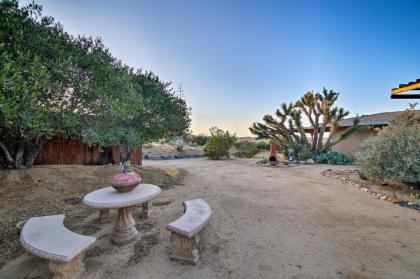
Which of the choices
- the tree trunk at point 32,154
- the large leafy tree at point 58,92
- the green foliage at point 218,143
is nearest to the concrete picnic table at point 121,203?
the large leafy tree at point 58,92

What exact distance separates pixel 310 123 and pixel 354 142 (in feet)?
12.2

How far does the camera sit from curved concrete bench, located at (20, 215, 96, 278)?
1954mm

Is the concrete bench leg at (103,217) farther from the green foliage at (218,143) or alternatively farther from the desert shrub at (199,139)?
the desert shrub at (199,139)

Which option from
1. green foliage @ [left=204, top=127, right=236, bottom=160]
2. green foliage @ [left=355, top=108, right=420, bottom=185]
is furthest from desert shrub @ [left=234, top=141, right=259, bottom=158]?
green foliage @ [left=355, top=108, right=420, bottom=185]

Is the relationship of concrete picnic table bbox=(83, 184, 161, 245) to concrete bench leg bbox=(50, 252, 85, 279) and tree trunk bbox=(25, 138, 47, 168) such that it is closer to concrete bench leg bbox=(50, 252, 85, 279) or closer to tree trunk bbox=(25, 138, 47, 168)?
concrete bench leg bbox=(50, 252, 85, 279)

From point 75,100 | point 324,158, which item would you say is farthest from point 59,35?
point 324,158

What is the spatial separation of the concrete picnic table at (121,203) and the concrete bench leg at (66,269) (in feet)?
2.43

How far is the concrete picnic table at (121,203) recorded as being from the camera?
9.33 ft

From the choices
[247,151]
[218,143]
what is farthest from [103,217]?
[247,151]

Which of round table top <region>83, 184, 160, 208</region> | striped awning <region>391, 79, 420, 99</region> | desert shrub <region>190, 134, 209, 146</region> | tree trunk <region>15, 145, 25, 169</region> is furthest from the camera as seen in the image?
desert shrub <region>190, 134, 209, 146</region>

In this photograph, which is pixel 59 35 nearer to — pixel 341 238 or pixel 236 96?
pixel 341 238

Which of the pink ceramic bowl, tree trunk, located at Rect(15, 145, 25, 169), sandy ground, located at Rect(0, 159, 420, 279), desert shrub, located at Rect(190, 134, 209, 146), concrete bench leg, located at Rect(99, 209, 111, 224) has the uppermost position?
desert shrub, located at Rect(190, 134, 209, 146)

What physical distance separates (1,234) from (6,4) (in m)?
4.53

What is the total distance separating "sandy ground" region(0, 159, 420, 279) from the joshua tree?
960 centimetres
